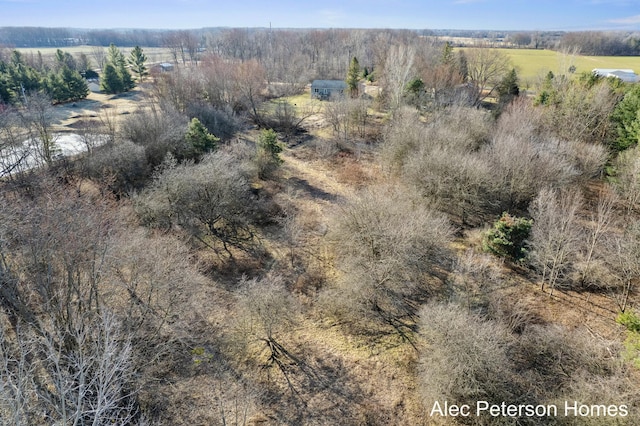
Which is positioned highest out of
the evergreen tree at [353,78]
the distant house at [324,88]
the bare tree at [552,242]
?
the evergreen tree at [353,78]

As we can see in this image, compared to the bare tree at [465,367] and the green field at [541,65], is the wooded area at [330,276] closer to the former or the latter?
the bare tree at [465,367]

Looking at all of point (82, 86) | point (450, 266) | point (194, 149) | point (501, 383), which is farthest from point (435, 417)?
point (82, 86)

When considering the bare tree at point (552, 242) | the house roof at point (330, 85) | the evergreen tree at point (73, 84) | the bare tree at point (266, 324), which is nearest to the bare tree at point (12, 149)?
the bare tree at point (266, 324)

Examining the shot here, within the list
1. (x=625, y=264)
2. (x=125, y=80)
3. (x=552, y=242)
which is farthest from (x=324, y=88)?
(x=625, y=264)

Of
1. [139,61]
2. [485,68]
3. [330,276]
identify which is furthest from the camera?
[139,61]

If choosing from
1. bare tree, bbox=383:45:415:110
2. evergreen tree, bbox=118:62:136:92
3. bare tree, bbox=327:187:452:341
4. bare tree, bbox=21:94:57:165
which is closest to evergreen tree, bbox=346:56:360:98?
bare tree, bbox=383:45:415:110

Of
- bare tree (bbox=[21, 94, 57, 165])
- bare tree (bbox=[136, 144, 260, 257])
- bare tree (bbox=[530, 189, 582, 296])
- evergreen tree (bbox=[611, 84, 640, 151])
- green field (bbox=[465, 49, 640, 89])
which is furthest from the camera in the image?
green field (bbox=[465, 49, 640, 89])

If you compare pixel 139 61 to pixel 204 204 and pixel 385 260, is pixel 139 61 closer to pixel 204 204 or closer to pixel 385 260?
pixel 204 204

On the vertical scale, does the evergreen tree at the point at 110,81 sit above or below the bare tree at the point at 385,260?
above

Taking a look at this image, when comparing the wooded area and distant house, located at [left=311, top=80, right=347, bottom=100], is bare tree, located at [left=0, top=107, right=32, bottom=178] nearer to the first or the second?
the wooded area

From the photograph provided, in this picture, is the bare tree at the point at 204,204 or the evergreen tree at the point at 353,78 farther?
the evergreen tree at the point at 353,78
